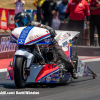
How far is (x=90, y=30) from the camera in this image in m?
16.0

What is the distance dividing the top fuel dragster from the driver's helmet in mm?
254

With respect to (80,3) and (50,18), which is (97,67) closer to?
(80,3)

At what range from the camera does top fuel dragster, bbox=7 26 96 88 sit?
22.6 ft

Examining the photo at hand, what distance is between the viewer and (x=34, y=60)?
25.1 feet

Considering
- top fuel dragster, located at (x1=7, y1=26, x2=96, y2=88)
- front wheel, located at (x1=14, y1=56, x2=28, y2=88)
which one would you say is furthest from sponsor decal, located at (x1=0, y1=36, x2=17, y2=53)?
front wheel, located at (x1=14, y1=56, x2=28, y2=88)

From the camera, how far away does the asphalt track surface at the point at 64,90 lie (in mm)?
6387

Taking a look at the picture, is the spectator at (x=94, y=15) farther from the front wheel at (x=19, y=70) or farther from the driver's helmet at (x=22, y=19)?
the front wheel at (x=19, y=70)

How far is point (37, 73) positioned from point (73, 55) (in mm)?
1292

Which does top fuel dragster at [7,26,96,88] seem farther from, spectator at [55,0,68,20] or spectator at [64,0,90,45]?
spectator at [55,0,68,20]

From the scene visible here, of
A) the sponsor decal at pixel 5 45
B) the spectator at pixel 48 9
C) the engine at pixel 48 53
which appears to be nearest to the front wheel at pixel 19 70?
the engine at pixel 48 53

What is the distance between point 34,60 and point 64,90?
974mm

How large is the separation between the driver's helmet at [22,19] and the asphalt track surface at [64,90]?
1312 millimetres

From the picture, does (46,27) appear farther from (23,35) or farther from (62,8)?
(62,8)

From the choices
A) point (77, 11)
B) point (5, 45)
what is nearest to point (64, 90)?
point (5, 45)
